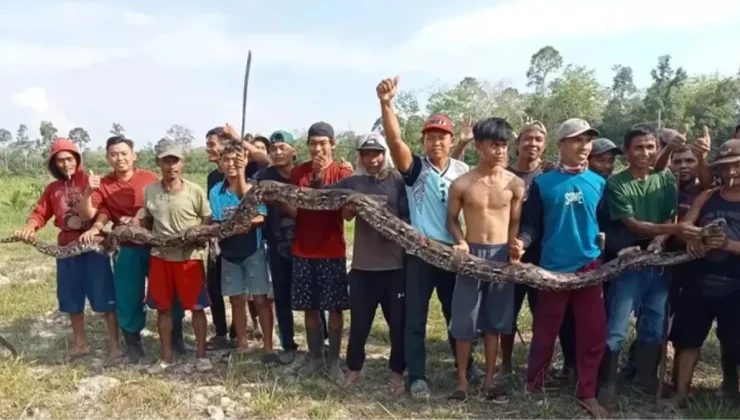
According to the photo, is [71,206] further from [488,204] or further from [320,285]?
[488,204]

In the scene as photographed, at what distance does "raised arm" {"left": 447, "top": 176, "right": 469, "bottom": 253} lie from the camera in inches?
173

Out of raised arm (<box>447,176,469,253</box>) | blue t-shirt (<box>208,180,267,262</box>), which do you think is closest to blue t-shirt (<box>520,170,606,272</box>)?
raised arm (<box>447,176,469,253</box>)

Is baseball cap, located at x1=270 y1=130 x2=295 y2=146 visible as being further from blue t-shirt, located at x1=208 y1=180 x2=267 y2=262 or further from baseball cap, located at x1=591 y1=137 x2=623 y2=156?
baseball cap, located at x1=591 y1=137 x2=623 y2=156

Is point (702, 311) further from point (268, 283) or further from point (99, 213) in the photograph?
point (99, 213)

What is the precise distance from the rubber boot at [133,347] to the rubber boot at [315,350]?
163cm

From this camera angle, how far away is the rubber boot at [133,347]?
5.63 metres

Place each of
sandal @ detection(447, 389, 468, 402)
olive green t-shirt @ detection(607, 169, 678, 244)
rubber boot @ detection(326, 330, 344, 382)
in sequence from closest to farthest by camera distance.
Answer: olive green t-shirt @ detection(607, 169, 678, 244) < sandal @ detection(447, 389, 468, 402) < rubber boot @ detection(326, 330, 344, 382)

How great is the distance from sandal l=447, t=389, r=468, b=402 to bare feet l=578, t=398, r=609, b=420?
0.84m

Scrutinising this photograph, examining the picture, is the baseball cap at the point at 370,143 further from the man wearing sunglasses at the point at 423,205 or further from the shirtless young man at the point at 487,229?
the shirtless young man at the point at 487,229

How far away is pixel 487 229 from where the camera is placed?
4.46 meters

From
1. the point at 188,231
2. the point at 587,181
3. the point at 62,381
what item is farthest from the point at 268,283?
the point at 587,181

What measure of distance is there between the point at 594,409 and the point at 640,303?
89 cm

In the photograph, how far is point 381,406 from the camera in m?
4.58

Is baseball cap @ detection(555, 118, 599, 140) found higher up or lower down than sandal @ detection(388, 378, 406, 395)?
higher up
